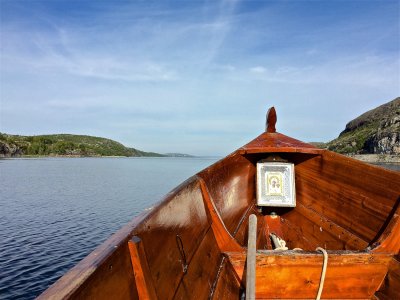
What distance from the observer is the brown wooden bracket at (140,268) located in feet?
6.66

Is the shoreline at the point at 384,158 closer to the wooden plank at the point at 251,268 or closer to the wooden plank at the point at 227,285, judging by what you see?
the wooden plank at the point at 227,285

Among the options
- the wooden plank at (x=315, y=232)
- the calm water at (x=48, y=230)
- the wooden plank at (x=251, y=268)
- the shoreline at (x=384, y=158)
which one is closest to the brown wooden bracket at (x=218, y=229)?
the wooden plank at (x=251, y=268)

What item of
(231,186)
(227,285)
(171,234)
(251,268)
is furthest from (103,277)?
(231,186)

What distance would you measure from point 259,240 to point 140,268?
4.39 meters

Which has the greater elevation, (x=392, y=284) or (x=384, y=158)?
(x=392, y=284)

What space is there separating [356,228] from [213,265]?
7.91 feet

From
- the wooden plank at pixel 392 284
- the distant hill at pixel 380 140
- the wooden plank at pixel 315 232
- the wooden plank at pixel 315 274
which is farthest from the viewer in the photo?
the distant hill at pixel 380 140

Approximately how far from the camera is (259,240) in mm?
6016

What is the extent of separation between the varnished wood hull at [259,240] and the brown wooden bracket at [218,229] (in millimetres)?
14

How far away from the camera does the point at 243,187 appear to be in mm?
6355

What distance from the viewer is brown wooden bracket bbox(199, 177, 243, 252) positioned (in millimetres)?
4055

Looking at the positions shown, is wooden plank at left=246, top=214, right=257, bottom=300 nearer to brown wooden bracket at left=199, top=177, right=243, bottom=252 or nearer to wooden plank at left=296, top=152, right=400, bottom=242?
brown wooden bracket at left=199, top=177, right=243, bottom=252

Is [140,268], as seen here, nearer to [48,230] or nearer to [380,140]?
[48,230]

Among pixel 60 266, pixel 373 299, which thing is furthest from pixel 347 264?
pixel 60 266
